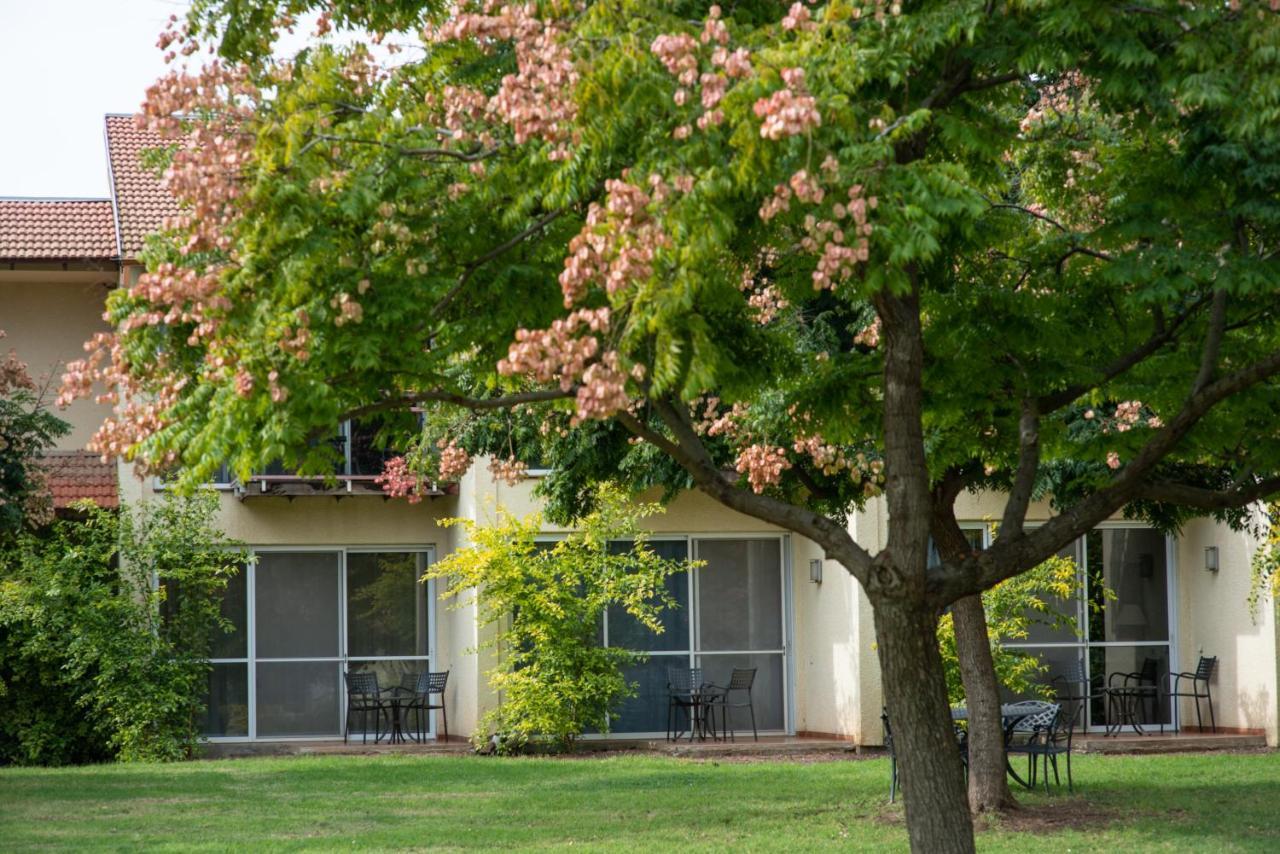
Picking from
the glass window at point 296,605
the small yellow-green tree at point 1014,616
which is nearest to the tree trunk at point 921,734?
the small yellow-green tree at point 1014,616

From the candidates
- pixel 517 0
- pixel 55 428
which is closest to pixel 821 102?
pixel 517 0

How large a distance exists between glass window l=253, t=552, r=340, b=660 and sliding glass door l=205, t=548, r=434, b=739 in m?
0.01

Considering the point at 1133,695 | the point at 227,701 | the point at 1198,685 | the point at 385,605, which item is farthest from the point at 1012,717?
the point at 227,701

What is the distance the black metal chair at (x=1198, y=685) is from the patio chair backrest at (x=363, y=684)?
10820mm

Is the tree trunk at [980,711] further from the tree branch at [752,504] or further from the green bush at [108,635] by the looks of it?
the green bush at [108,635]

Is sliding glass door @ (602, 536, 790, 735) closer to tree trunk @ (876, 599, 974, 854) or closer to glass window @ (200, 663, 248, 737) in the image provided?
glass window @ (200, 663, 248, 737)

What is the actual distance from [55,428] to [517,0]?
1135 centimetres

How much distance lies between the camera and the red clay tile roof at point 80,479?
21812mm

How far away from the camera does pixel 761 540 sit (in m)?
22.7

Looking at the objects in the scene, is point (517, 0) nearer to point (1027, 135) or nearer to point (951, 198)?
point (951, 198)

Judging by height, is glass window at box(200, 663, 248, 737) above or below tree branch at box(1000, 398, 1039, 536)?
below

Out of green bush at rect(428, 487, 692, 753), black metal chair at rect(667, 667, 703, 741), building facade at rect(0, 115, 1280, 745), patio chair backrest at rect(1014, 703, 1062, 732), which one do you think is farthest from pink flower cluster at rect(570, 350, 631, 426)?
black metal chair at rect(667, 667, 703, 741)

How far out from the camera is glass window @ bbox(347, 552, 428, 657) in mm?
22672

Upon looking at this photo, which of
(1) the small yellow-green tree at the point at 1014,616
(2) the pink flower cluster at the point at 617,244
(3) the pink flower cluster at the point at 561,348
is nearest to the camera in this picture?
(2) the pink flower cluster at the point at 617,244
